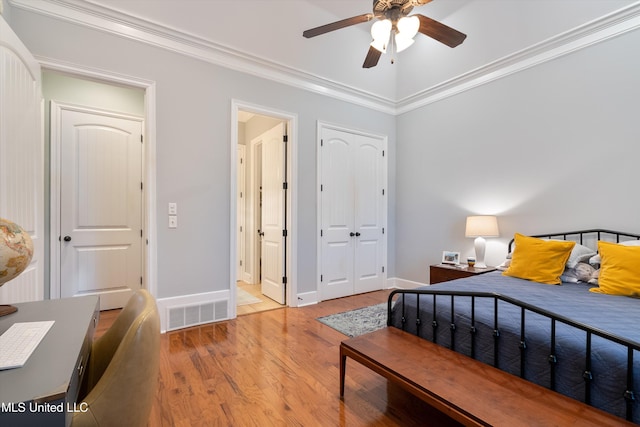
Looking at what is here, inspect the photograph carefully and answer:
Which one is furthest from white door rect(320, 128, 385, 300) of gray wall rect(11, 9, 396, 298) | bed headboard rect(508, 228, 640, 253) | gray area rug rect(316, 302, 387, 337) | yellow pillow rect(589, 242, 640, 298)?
yellow pillow rect(589, 242, 640, 298)

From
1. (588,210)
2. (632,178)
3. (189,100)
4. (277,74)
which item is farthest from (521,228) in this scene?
(189,100)

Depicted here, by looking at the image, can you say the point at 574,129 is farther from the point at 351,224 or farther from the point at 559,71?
the point at 351,224

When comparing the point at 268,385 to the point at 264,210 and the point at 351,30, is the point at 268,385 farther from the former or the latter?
the point at 351,30

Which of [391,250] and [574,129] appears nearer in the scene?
[574,129]

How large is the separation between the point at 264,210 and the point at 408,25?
290 centimetres

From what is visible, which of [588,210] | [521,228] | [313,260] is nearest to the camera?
[588,210]

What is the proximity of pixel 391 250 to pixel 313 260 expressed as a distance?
1463 mm

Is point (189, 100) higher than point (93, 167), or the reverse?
point (189, 100)

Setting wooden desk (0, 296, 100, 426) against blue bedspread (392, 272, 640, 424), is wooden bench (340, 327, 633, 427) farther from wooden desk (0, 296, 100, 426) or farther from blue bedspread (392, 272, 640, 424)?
wooden desk (0, 296, 100, 426)

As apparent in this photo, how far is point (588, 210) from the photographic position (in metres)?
2.86

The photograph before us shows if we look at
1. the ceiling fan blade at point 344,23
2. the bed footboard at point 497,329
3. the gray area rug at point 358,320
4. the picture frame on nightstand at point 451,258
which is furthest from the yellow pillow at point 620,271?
the ceiling fan blade at point 344,23

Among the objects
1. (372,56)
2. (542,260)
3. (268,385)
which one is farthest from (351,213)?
(268,385)

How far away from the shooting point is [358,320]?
10.6ft

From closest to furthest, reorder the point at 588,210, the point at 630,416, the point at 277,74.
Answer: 1. the point at 630,416
2. the point at 588,210
3. the point at 277,74
